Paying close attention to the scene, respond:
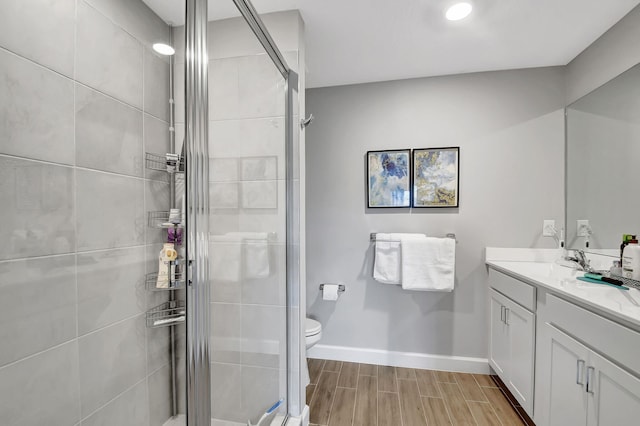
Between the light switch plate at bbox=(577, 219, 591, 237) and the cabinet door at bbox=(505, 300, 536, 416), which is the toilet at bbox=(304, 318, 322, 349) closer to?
the cabinet door at bbox=(505, 300, 536, 416)

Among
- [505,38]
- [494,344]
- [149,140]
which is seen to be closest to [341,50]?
[505,38]

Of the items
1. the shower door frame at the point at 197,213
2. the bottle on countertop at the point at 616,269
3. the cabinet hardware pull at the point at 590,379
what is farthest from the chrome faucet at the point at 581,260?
the shower door frame at the point at 197,213

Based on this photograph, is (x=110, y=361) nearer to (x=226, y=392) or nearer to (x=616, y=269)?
(x=226, y=392)

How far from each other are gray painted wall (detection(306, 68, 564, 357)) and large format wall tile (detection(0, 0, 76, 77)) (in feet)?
6.11

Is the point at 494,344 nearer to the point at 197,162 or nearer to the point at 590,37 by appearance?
the point at 590,37

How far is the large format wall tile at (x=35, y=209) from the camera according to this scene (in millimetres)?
550

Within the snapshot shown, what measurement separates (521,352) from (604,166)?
4.31ft

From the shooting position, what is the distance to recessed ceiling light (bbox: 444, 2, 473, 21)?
1.49 m

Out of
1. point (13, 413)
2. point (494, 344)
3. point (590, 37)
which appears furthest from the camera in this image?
point (494, 344)

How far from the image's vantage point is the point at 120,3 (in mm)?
702

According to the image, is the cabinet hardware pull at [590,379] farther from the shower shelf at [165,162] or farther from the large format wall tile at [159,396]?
the shower shelf at [165,162]

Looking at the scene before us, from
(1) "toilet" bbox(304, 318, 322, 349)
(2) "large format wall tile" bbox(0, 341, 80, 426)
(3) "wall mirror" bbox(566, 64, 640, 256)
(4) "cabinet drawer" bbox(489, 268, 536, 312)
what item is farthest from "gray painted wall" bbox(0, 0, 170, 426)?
(3) "wall mirror" bbox(566, 64, 640, 256)

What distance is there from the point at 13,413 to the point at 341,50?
2204 mm

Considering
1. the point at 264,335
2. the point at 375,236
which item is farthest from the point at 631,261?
the point at 264,335
